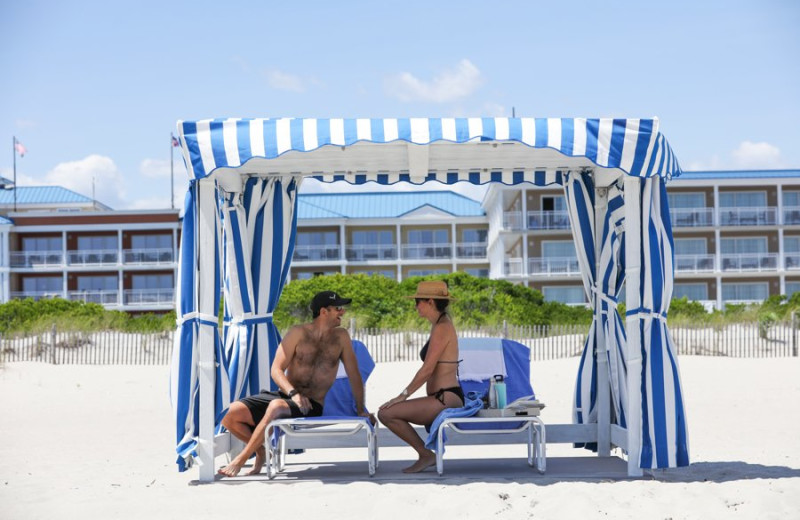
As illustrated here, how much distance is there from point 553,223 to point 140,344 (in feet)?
82.9

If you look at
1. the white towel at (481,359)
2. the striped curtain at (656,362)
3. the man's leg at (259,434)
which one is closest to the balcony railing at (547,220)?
the white towel at (481,359)

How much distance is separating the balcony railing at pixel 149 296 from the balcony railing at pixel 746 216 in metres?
26.4

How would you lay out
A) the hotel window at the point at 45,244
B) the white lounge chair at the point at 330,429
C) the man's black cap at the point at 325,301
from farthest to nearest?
the hotel window at the point at 45,244 → the man's black cap at the point at 325,301 → the white lounge chair at the point at 330,429

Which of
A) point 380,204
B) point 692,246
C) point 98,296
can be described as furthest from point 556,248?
point 98,296

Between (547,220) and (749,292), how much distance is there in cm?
984

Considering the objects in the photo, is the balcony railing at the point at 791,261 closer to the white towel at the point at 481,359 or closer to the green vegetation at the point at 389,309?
the green vegetation at the point at 389,309

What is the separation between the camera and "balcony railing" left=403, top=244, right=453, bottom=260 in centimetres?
4781

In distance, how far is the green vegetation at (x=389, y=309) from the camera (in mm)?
26250

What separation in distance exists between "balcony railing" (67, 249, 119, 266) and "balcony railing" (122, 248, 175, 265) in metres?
0.53

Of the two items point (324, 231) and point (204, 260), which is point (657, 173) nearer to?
point (204, 260)

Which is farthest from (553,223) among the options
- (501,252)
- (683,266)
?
(683,266)

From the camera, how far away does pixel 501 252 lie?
42719 mm

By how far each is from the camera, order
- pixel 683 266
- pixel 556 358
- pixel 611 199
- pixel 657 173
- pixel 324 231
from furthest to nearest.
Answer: pixel 324 231 < pixel 683 266 < pixel 556 358 < pixel 611 199 < pixel 657 173

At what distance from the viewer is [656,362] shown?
683cm
